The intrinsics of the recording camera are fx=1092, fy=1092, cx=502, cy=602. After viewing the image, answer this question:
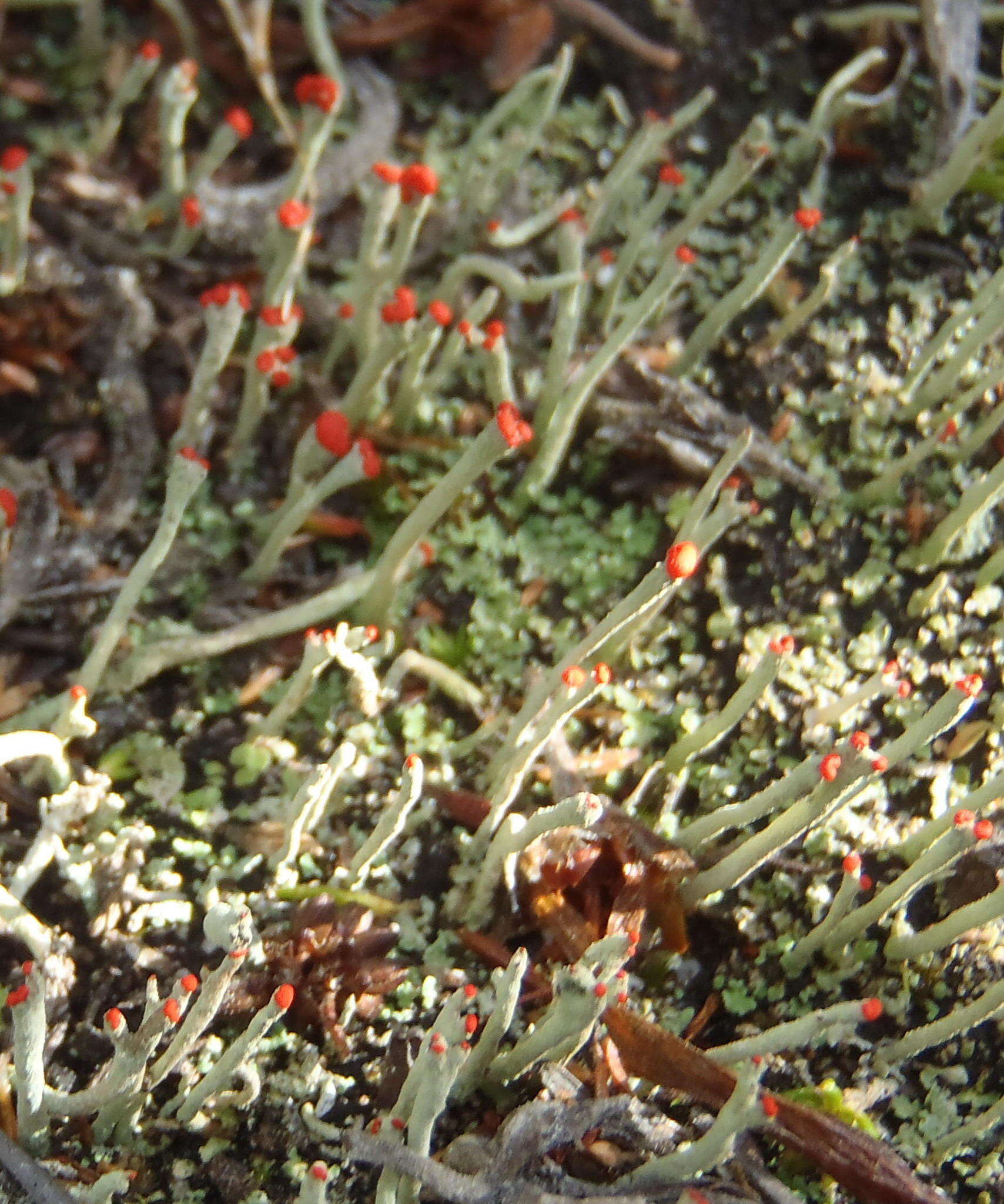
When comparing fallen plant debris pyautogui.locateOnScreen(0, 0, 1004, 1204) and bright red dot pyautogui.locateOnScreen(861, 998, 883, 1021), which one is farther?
fallen plant debris pyautogui.locateOnScreen(0, 0, 1004, 1204)

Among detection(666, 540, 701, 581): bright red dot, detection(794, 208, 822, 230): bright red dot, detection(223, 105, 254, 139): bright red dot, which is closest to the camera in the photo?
detection(666, 540, 701, 581): bright red dot

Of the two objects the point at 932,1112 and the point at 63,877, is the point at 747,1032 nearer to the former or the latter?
the point at 932,1112

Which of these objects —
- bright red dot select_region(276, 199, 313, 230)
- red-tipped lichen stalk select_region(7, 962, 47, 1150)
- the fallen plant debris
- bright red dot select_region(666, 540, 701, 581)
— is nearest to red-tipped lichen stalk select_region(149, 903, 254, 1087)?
the fallen plant debris

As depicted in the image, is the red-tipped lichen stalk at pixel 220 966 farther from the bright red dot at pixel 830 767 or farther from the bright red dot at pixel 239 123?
the bright red dot at pixel 239 123

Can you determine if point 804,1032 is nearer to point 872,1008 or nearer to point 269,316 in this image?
point 872,1008

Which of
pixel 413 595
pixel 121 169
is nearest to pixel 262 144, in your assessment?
pixel 121 169

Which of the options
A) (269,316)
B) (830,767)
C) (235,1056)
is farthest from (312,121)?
(235,1056)

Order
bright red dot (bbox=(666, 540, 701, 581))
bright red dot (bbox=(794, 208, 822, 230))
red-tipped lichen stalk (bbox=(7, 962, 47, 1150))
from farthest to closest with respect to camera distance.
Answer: bright red dot (bbox=(794, 208, 822, 230)) → bright red dot (bbox=(666, 540, 701, 581)) → red-tipped lichen stalk (bbox=(7, 962, 47, 1150))

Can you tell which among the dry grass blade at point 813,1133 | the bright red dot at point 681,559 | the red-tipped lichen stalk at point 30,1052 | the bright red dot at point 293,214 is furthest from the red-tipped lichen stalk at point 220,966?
the bright red dot at point 293,214

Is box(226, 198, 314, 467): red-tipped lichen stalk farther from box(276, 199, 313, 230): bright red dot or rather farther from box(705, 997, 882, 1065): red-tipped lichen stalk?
box(705, 997, 882, 1065): red-tipped lichen stalk

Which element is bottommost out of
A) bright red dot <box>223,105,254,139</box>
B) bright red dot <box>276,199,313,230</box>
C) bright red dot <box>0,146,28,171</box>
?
bright red dot <box>0,146,28,171</box>
